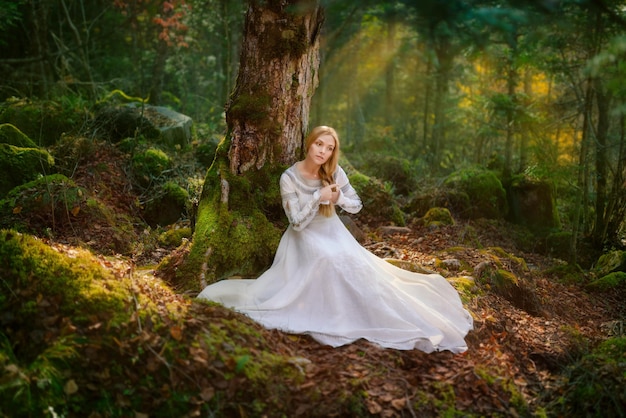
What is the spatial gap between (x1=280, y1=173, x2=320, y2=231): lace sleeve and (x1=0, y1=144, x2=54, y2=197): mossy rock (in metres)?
4.25

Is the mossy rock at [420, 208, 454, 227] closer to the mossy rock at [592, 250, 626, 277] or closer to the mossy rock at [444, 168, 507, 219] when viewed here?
the mossy rock at [444, 168, 507, 219]

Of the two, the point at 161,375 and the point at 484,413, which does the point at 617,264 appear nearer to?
the point at 484,413

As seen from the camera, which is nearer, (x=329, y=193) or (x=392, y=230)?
(x=329, y=193)

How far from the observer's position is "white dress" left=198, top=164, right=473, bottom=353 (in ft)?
13.8

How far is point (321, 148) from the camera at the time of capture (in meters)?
4.88

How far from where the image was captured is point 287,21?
5.31 meters

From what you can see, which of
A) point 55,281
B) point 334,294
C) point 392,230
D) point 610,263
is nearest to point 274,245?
point 334,294

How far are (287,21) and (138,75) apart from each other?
42.5ft

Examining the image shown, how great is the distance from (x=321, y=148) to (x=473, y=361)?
238 cm

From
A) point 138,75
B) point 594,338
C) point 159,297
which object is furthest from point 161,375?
point 138,75

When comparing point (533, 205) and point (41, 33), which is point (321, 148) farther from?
point (41, 33)

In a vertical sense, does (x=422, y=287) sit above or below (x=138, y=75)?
below

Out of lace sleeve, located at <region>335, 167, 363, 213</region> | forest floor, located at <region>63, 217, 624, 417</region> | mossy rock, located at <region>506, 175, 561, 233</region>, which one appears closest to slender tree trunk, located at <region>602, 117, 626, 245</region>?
mossy rock, located at <region>506, 175, 561, 233</region>

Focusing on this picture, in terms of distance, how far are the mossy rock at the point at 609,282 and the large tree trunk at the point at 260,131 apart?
4.91 meters
